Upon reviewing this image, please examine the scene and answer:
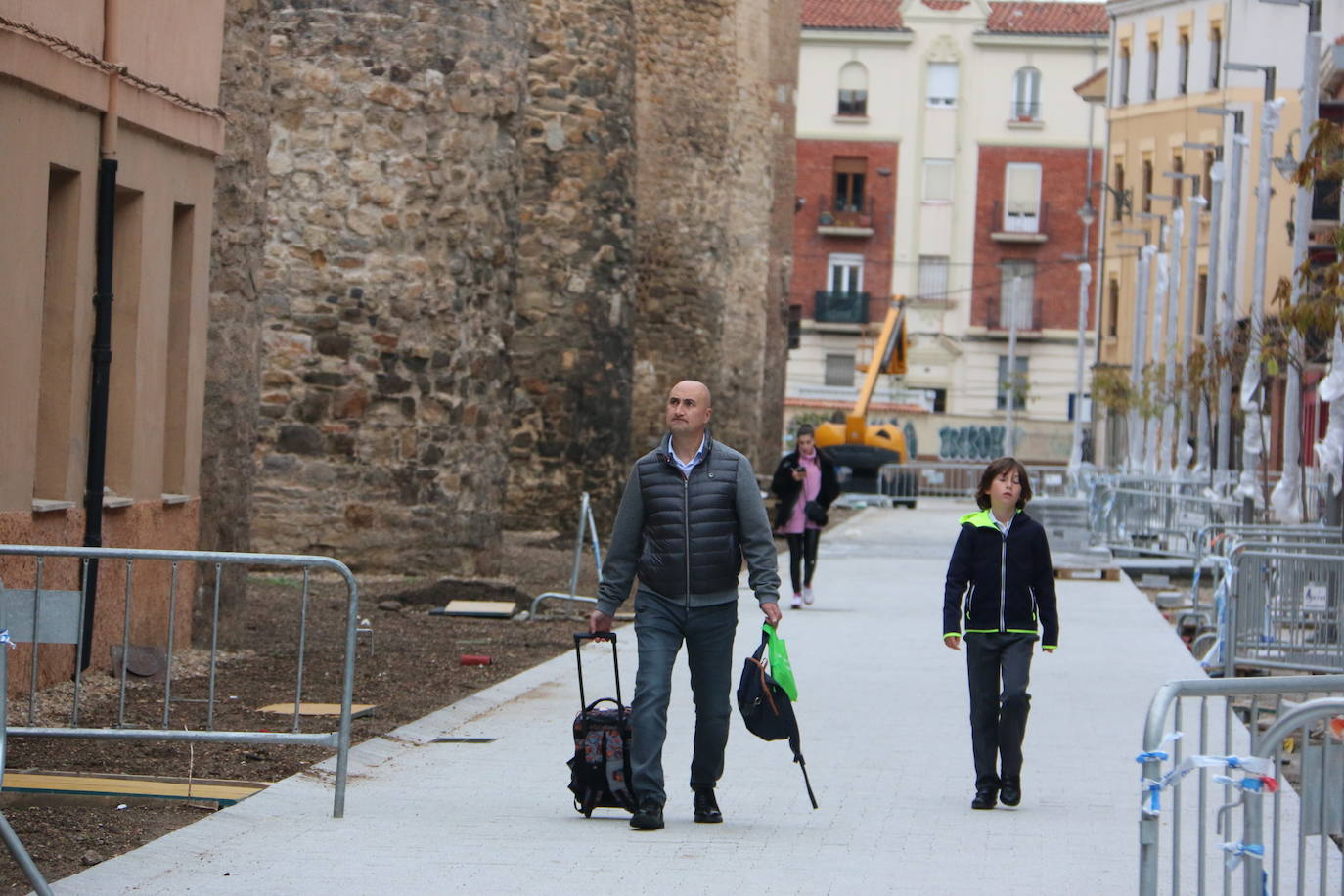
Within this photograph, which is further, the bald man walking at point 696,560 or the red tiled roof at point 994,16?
the red tiled roof at point 994,16

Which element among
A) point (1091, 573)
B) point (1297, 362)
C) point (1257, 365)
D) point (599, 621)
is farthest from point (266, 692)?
point (1257, 365)

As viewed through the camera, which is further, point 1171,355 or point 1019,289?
point 1019,289

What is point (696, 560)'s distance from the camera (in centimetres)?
894

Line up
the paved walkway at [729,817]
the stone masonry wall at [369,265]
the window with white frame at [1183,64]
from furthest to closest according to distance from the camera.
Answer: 1. the window with white frame at [1183,64]
2. the stone masonry wall at [369,265]
3. the paved walkway at [729,817]

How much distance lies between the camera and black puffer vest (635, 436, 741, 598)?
8.94m

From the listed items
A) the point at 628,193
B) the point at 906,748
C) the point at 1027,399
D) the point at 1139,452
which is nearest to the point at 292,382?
the point at 628,193

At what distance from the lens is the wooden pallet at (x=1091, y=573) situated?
86.2 ft

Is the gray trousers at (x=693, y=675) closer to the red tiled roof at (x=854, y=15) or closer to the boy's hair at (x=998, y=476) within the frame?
A: the boy's hair at (x=998, y=476)

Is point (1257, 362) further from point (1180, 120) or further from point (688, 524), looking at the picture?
point (1180, 120)

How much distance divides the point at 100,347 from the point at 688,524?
457 cm

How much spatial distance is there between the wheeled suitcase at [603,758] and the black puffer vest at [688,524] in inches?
15.3

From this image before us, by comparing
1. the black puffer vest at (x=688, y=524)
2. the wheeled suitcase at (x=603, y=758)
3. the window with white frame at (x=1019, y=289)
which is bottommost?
the wheeled suitcase at (x=603, y=758)

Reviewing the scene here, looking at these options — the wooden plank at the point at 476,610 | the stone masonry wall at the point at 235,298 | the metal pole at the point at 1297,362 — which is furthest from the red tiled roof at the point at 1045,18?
the stone masonry wall at the point at 235,298

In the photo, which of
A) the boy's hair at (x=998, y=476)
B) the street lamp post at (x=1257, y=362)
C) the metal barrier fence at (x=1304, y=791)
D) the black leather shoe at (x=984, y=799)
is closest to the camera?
the metal barrier fence at (x=1304, y=791)
